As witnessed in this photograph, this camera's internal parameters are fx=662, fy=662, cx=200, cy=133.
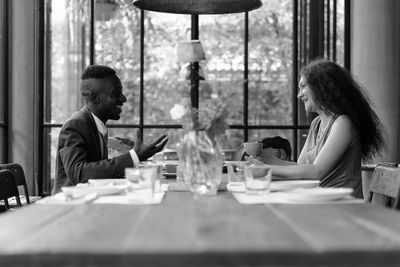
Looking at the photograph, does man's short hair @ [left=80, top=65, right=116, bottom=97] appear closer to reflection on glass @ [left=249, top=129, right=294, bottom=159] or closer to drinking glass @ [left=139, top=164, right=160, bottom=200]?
drinking glass @ [left=139, top=164, right=160, bottom=200]

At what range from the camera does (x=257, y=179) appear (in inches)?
93.2

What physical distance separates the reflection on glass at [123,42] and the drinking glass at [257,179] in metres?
5.05

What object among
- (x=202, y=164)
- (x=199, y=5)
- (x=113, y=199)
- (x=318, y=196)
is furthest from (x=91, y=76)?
(x=318, y=196)

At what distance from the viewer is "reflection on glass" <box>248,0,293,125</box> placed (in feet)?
24.3

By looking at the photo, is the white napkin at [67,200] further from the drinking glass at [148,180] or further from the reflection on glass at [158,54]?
the reflection on glass at [158,54]

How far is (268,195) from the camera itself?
2455 mm

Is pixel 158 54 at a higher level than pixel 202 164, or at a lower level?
higher

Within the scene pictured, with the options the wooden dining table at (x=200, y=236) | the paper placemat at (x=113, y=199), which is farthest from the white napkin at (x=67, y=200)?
the wooden dining table at (x=200, y=236)

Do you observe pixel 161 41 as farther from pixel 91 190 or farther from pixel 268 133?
pixel 91 190

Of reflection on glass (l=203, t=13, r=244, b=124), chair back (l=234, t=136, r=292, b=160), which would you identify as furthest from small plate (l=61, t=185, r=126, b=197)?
reflection on glass (l=203, t=13, r=244, b=124)

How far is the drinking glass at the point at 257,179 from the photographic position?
7.63 ft

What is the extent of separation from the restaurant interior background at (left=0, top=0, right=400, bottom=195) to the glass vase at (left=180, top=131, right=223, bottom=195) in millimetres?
4489

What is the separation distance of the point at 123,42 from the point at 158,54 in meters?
0.59

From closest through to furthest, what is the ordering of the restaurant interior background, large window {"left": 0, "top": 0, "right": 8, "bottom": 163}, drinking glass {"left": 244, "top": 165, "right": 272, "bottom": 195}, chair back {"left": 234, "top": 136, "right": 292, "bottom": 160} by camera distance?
1. drinking glass {"left": 244, "top": 165, "right": 272, "bottom": 195}
2. chair back {"left": 234, "top": 136, "right": 292, "bottom": 160}
3. large window {"left": 0, "top": 0, "right": 8, "bottom": 163}
4. the restaurant interior background
